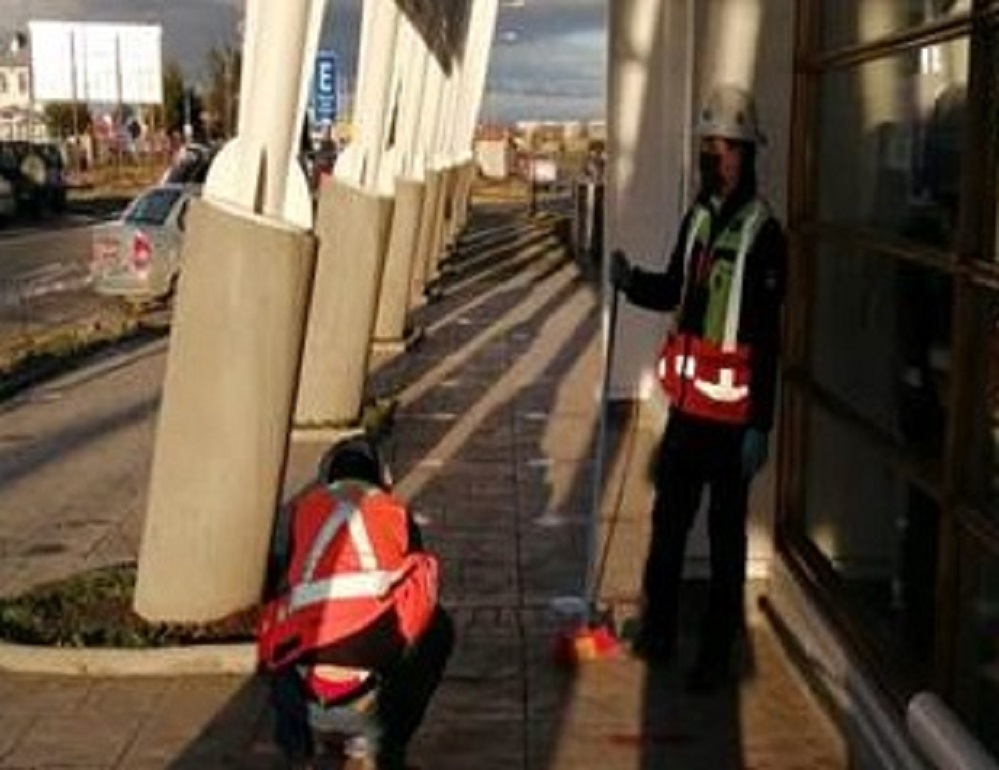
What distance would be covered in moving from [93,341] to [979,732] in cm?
1617

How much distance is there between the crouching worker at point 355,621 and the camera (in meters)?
4.76

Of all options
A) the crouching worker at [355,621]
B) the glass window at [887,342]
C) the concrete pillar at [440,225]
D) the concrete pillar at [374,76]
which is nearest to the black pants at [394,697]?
the crouching worker at [355,621]

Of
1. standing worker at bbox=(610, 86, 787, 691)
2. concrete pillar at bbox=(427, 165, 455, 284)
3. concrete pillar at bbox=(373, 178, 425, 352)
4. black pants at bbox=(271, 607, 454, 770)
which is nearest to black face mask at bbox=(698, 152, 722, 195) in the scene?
standing worker at bbox=(610, 86, 787, 691)

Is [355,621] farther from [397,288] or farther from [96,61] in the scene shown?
[96,61]

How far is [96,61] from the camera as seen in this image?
285 ft

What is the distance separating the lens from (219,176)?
777cm

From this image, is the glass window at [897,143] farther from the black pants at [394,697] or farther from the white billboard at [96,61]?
the white billboard at [96,61]

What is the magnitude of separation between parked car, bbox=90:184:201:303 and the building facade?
628 inches

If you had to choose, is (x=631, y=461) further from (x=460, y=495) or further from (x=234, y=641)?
(x=234, y=641)

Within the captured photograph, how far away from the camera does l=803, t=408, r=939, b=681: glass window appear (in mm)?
5609

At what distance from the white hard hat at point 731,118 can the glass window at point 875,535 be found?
1106 millimetres

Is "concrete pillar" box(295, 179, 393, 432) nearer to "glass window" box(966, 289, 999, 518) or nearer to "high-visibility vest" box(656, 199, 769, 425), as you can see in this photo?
"high-visibility vest" box(656, 199, 769, 425)

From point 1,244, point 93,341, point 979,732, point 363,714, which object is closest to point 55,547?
point 363,714

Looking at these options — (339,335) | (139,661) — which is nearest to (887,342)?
(139,661)
